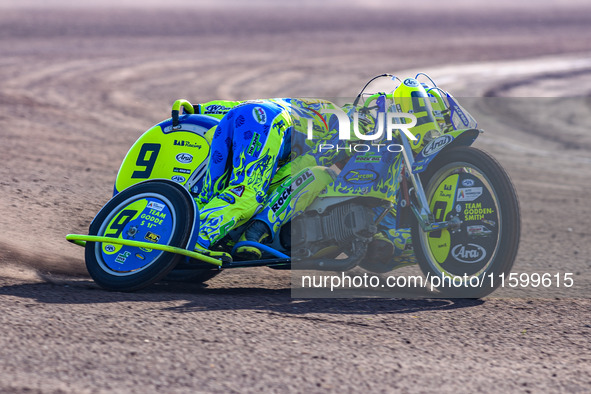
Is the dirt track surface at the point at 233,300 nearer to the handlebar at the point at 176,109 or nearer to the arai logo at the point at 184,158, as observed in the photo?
the arai logo at the point at 184,158

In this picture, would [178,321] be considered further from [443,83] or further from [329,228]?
[443,83]

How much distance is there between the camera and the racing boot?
17.8 feet

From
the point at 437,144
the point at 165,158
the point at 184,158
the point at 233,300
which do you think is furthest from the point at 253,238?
the point at 437,144

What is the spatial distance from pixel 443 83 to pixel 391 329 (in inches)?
651

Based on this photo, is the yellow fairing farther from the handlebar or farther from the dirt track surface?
the dirt track surface

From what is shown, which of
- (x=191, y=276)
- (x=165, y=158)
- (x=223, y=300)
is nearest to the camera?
(x=223, y=300)

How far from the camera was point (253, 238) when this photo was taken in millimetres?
5547

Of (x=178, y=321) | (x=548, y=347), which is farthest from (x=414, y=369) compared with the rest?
(x=178, y=321)

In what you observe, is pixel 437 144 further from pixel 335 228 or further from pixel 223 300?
pixel 223 300

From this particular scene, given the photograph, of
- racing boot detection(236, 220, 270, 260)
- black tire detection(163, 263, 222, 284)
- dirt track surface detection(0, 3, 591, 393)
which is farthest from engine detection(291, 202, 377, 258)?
black tire detection(163, 263, 222, 284)

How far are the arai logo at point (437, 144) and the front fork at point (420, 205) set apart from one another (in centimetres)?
13

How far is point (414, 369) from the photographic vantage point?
4.06 meters

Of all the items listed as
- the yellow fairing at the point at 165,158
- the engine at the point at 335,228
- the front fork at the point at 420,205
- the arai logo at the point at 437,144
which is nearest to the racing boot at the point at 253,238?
the engine at the point at 335,228

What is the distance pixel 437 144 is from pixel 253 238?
1447mm
